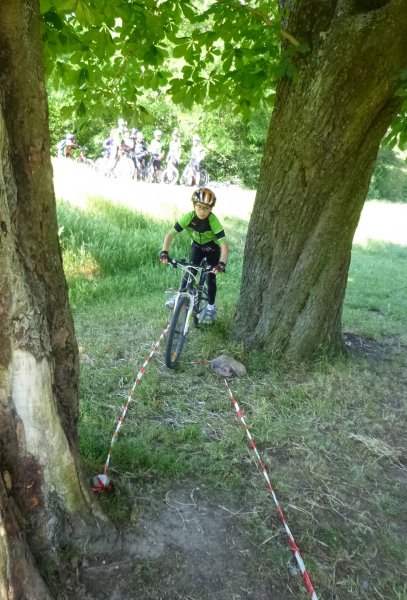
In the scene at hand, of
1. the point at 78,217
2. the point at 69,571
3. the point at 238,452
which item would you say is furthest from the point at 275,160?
the point at 78,217

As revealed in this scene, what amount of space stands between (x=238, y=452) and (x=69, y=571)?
1.67 meters

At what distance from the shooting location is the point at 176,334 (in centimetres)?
529

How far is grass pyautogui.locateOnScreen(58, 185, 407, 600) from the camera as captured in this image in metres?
2.86

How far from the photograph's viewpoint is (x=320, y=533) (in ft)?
9.89

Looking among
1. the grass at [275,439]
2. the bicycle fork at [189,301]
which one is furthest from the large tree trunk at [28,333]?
the bicycle fork at [189,301]

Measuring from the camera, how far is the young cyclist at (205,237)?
546cm

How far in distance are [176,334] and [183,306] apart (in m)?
0.32

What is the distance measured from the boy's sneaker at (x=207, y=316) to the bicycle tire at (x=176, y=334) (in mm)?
704

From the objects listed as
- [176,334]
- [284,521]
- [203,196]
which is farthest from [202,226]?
[284,521]

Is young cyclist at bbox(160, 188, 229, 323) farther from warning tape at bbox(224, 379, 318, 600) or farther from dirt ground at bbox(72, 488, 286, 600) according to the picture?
dirt ground at bbox(72, 488, 286, 600)

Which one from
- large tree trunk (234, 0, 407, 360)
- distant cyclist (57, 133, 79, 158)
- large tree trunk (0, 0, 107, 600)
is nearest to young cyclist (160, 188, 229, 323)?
large tree trunk (234, 0, 407, 360)

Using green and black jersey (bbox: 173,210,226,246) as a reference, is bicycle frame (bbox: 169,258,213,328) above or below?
below

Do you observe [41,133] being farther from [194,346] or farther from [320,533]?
[194,346]

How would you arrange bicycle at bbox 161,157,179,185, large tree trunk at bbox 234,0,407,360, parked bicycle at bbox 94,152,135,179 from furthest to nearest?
bicycle at bbox 161,157,179,185 → parked bicycle at bbox 94,152,135,179 → large tree trunk at bbox 234,0,407,360
